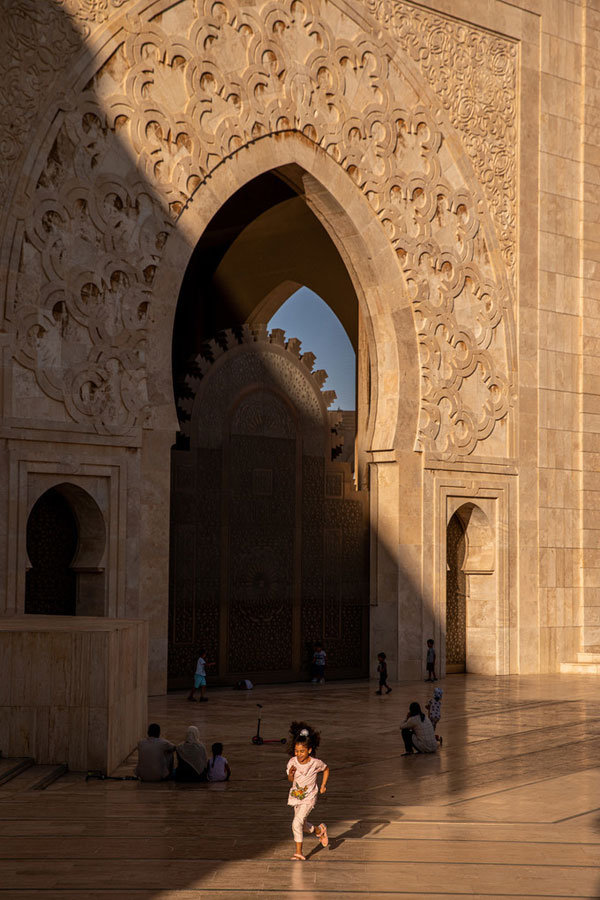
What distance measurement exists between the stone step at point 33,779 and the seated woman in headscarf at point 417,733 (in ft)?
10.5

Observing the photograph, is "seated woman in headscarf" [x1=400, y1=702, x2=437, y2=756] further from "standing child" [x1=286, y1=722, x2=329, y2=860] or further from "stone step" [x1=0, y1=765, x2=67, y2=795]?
"standing child" [x1=286, y1=722, x2=329, y2=860]

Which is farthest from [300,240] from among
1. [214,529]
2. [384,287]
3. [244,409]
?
[214,529]

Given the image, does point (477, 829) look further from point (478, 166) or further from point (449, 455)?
point (478, 166)

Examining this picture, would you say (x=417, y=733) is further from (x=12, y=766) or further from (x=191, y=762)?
(x=12, y=766)

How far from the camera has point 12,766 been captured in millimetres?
9297

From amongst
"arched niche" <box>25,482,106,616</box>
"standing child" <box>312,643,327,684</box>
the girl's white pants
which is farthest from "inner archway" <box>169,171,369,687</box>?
the girl's white pants

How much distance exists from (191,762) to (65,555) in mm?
5715

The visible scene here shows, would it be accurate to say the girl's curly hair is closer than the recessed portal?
Yes

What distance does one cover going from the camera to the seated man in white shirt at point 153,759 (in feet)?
31.4

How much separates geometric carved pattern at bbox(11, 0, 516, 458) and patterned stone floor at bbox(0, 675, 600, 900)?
478cm

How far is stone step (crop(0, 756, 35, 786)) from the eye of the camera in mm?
9094

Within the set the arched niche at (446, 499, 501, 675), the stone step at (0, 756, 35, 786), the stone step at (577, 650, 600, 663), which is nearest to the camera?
the stone step at (0, 756, 35, 786)

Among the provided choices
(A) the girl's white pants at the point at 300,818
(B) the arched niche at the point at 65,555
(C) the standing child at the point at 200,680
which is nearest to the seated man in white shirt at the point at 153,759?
(A) the girl's white pants at the point at 300,818

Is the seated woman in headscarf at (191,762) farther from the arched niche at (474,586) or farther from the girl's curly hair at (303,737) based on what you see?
the arched niche at (474,586)
